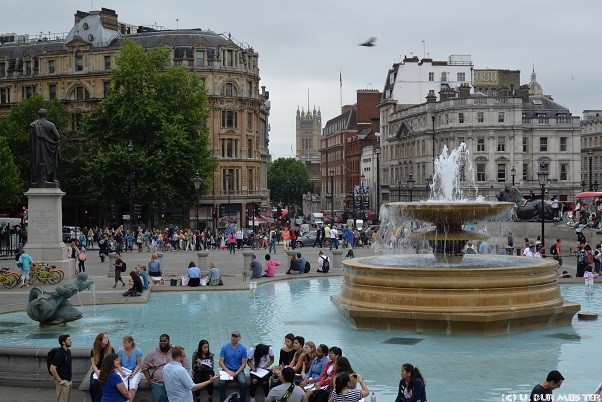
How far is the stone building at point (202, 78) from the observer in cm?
7269

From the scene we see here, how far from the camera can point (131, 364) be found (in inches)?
468

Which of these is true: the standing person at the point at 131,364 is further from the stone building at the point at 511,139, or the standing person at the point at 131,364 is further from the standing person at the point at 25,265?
the stone building at the point at 511,139

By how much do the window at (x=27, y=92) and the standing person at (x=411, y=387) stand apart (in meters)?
69.3

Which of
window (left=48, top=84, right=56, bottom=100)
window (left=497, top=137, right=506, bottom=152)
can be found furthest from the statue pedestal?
window (left=497, top=137, right=506, bottom=152)

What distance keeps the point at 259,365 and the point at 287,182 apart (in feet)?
475

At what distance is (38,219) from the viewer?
29.3 metres

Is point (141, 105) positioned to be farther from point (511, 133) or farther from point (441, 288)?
point (441, 288)

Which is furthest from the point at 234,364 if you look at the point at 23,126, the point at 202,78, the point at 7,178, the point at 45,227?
the point at 202,78

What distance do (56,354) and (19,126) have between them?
193ft

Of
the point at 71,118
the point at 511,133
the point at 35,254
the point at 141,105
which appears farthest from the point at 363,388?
the point at 511,133

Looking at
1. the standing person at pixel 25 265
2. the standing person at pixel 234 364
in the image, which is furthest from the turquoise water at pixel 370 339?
the standing person at pixel 25 265

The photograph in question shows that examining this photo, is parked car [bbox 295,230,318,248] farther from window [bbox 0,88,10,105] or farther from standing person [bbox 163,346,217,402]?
standing person [bbox 163,346,217,402]

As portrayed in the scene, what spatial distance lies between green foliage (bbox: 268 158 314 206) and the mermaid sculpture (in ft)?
451

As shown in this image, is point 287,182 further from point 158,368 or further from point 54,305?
point 158,368
